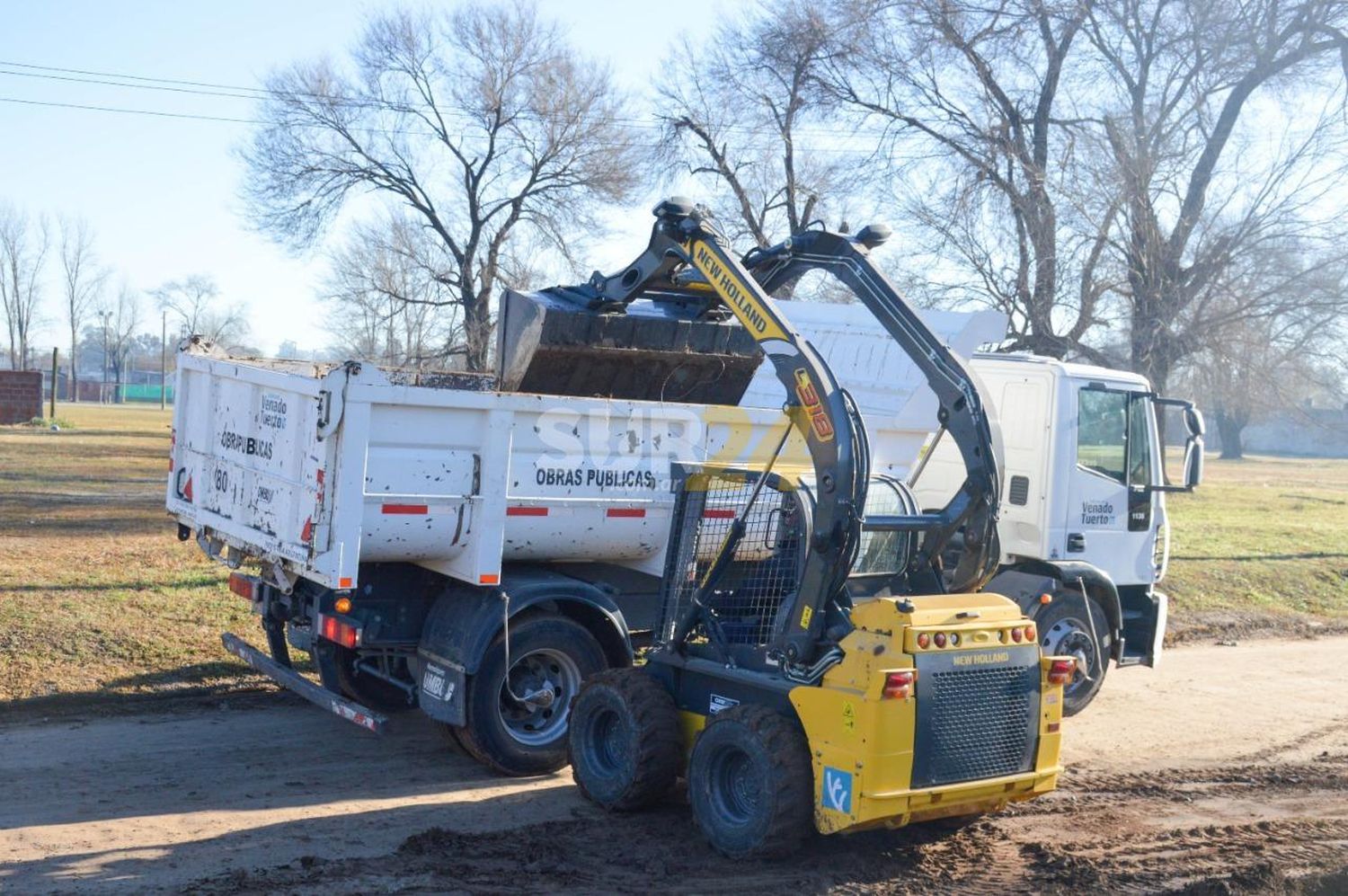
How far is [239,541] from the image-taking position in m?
8.49

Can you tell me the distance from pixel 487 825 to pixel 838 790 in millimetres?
2105

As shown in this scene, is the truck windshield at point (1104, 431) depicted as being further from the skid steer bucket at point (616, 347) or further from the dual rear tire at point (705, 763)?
the dual rear tire at point (705, 763)

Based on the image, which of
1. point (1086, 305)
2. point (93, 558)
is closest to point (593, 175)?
point (1086, 305)

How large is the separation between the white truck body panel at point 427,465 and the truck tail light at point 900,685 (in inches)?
68.9

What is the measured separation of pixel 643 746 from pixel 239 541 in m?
3.15

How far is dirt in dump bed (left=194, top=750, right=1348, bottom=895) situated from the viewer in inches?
244

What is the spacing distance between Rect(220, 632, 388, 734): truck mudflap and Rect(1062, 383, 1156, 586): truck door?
552 centimetres

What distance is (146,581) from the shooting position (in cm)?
1230

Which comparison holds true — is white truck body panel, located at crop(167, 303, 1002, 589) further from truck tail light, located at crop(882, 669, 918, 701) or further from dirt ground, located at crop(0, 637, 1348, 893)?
truck tail light, located at crop(882, 669, 918, 701)

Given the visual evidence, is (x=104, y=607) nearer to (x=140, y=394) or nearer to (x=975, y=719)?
(x=975, y=719)

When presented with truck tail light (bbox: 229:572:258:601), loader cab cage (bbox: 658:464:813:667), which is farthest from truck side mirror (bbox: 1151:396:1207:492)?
truck tail light (bbox: 229:572:258:601)

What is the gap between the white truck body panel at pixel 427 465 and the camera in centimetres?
753

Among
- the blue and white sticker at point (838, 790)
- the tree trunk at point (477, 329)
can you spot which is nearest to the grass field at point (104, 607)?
the blue and white sticker at point (838, 790)

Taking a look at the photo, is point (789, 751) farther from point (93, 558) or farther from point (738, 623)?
point (93, 558)
